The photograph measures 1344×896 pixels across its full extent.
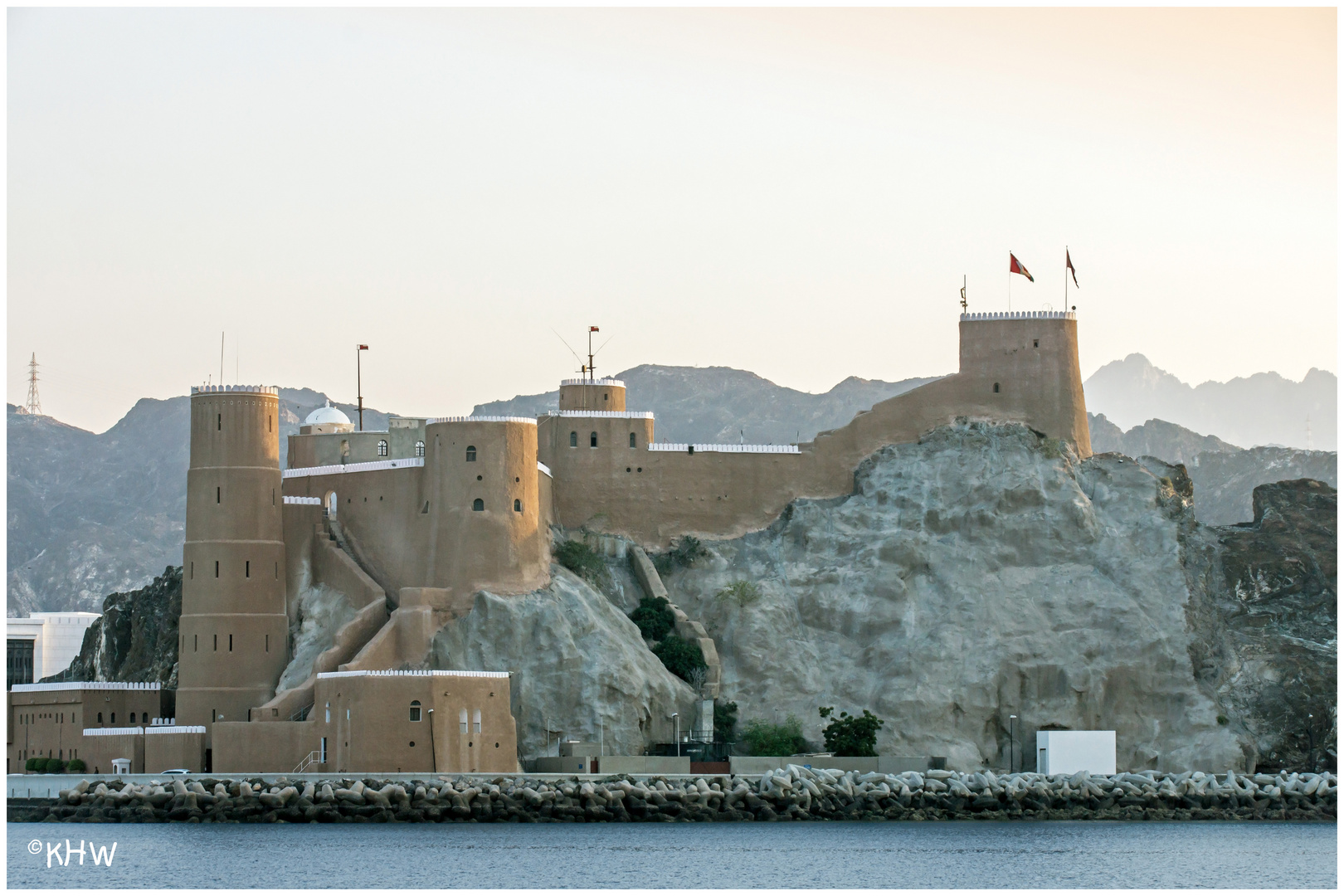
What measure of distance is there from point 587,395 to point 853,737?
1829 cm

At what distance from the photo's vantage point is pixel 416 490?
3324 inches

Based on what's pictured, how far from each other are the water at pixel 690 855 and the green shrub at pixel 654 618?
1137cm

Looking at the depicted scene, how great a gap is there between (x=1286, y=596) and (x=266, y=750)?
4020 centimetres

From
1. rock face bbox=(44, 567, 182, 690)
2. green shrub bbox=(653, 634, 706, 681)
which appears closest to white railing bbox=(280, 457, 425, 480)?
rock face bbox=(44, 567, 182, 690)

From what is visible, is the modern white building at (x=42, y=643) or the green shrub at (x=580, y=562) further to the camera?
the modern white building at (x=42, y=643)

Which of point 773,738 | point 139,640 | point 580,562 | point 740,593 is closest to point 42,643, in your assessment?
point 139,640

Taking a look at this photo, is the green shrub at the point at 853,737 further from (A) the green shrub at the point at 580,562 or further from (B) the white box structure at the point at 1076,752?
(A) the green shrub at the point at 580,562

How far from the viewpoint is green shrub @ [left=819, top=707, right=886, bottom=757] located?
268ft

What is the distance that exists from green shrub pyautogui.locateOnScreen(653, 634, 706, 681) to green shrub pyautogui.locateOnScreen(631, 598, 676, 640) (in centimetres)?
86

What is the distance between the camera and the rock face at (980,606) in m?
85.8

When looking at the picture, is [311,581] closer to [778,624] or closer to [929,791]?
[778,624]

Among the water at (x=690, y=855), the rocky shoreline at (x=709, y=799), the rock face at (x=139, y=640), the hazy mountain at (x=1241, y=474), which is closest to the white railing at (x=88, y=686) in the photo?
the rock face at (x=139, y=640)

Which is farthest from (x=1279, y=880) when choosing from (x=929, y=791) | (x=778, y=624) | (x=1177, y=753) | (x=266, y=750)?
(x=266, y=750)

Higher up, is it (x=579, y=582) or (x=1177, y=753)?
(x=579, y=582)
